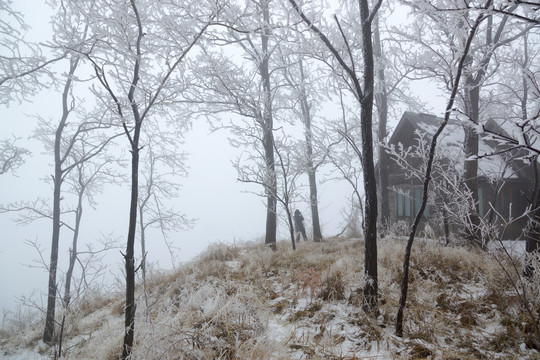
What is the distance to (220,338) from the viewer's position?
2.65 meters

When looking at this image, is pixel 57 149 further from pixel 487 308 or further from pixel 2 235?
pixel 2 235

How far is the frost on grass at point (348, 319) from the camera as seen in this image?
94.5 inches

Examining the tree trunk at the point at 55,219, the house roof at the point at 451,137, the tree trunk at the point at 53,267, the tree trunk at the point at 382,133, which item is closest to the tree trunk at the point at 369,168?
the tree trunk at the point at 53,267

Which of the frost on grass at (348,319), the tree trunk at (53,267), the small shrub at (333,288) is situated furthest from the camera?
the tree trunk at (53,267)

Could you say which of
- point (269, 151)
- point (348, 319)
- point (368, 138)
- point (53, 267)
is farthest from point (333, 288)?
point (53, 267)

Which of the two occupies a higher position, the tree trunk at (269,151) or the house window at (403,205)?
the tree trunk at (269,151)

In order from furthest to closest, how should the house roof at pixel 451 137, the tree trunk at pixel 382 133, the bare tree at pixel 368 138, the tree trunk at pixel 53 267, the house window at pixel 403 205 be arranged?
the house window at pixel 403 205 → the house roof at pixel 451 137 → the tree trunk at pixel 382 133 → the tree trunk at pixel 53 267 → the bare tree at pixel 368 138

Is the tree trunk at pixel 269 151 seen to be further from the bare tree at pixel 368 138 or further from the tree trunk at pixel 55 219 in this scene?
the tree trunk at pixel 55 219

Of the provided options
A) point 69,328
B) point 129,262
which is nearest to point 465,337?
point 129,262

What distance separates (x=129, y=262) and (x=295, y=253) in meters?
4.56

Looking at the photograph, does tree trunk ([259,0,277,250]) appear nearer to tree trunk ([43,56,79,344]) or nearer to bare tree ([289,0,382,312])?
bare tree ([289,0,382,312])

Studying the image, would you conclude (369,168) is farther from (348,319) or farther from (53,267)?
(53,267)

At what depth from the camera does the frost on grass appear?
2.40 metres

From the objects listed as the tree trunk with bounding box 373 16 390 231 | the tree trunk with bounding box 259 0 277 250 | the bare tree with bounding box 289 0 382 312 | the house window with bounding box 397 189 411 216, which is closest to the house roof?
the tree trunk with bounding box 373 16 390 231
